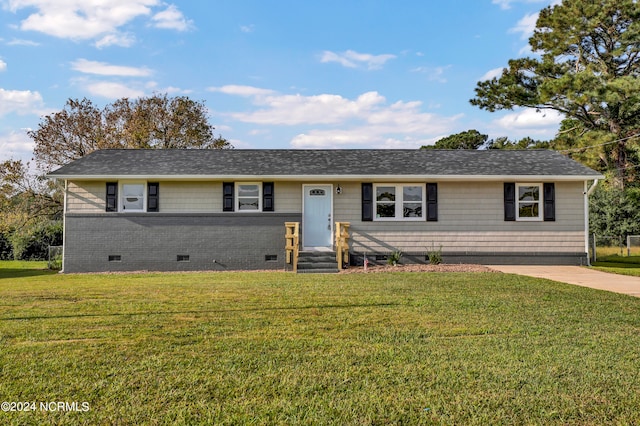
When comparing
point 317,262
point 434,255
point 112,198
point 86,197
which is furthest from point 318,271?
point 86,197

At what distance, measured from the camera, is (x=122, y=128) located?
26.9 metres

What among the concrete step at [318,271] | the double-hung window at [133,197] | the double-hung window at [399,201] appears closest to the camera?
the concrete step at [318,271]

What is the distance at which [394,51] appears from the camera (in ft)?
63.1

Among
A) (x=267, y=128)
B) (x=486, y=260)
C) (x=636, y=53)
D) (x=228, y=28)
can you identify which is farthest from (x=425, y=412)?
(x=636, y=53)

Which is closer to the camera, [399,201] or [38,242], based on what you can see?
[399,201]

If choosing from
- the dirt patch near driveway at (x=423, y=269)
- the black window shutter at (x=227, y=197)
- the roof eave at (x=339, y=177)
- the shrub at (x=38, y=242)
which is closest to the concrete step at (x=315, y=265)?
the dirt patch near driveway at (x=423, y=269)

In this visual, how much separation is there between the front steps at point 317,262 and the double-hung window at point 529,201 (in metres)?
6.21

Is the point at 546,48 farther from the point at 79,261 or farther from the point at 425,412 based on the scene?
the point at 425,412

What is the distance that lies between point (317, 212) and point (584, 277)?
25.1 ft

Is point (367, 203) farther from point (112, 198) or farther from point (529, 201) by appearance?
point (112, 198)

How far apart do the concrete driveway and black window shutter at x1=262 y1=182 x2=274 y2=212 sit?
7179mm

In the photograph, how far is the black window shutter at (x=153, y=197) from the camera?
14.4 metres

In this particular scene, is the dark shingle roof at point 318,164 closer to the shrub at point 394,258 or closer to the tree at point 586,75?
the shrub at point 394,258

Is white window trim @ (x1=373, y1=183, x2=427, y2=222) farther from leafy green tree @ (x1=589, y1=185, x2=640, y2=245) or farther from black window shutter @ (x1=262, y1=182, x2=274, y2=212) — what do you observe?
leafy green tree @ (x1=589, y1=185, x2=640, y2=245)
